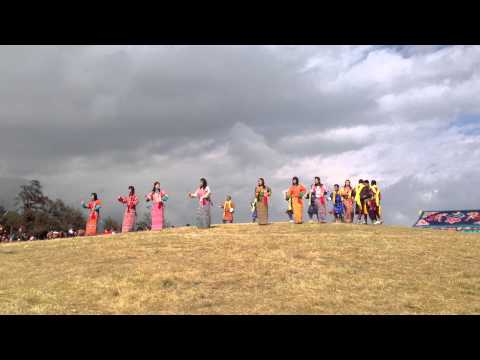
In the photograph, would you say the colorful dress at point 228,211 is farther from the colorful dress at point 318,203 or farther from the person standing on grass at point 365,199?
the person standing on grass at point 365,199

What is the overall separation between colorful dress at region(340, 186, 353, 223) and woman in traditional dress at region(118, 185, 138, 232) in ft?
39.7

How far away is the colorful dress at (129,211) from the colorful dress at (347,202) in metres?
12.1

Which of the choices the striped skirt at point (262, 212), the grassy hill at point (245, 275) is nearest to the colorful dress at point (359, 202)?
the striped skirt at point (262, 212)

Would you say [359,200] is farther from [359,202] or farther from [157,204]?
[157,204]

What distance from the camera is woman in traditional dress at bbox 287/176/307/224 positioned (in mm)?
20750

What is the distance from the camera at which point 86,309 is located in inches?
340

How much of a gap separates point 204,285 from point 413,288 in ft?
17.3

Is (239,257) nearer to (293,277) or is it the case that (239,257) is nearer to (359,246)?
(293,277)

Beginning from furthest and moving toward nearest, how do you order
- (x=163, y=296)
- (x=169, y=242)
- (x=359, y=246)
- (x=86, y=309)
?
1. (x=169, y=242)
2. (x=359, y=246)
3. (x=163, y=296)
4. (x=86, y=309)

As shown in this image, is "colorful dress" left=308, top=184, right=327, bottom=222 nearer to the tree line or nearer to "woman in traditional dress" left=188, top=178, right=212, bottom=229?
"woman in traditional dress" left=188, top=178, right=212, bottom=229

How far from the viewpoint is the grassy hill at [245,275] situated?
8.72 m

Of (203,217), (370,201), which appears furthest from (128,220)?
(370,201)
